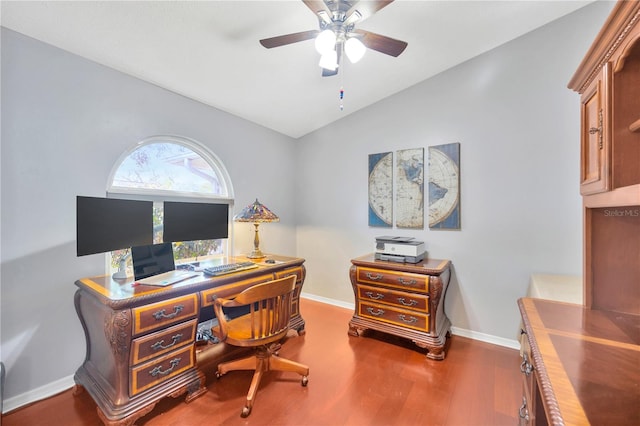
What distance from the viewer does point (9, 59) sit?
1.63 m

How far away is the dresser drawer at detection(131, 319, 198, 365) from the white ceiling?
1939 millimetres

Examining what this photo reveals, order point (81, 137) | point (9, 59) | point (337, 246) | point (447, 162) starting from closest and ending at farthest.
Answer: point (9, 59) < point (81, 137) < point (447, 162) < point (337, 246)

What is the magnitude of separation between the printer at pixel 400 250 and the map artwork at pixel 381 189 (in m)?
0.43

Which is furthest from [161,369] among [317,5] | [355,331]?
[317,5]

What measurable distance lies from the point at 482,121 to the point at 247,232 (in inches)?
108

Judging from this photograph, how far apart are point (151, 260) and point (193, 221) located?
52cm

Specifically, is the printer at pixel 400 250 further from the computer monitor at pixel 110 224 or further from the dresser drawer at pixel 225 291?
the computer monitor at pixel 110 224

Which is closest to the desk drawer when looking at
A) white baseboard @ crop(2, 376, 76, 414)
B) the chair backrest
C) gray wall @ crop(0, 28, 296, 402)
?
the chair backrest

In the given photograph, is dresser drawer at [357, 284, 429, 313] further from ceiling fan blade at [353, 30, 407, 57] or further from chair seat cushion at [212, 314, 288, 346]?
ceiling fan blade at [353, 30, 407, 57]

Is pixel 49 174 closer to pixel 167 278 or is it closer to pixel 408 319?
pixel 167 278

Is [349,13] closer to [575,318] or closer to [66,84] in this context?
[575,318]

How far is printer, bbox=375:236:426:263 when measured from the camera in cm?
257

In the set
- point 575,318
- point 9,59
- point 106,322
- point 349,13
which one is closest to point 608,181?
point 575,318

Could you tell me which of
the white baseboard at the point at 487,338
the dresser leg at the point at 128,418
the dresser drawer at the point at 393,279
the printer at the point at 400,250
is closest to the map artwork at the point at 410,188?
the printer at the point at 400,250
